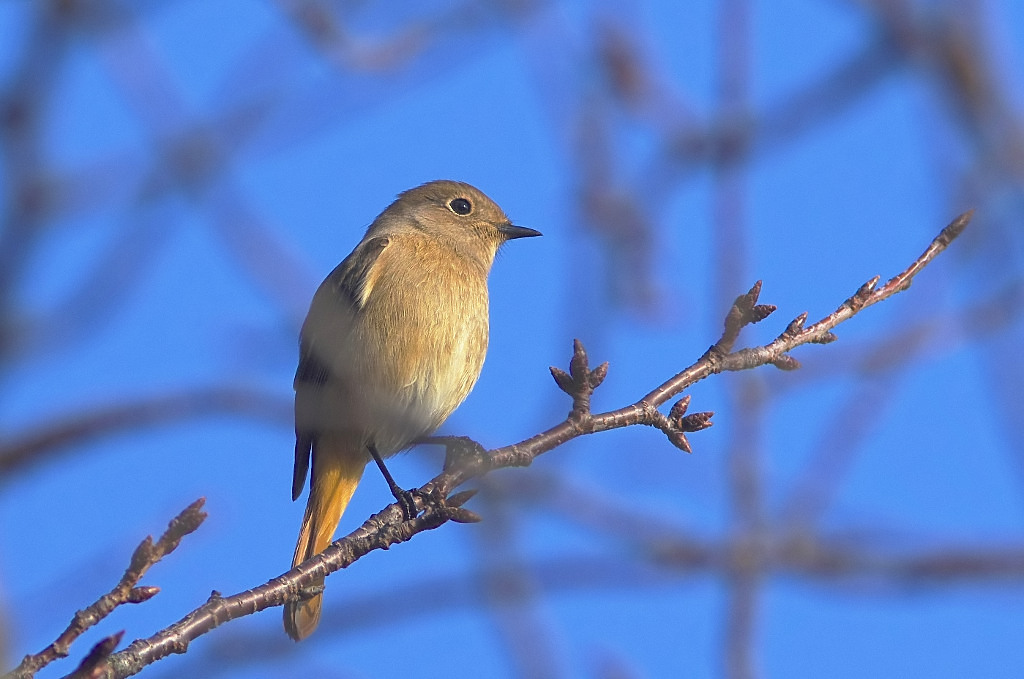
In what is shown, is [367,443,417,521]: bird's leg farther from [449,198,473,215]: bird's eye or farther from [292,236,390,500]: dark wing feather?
[449,198,473,215]: bird's eye

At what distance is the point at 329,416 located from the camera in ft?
18.3

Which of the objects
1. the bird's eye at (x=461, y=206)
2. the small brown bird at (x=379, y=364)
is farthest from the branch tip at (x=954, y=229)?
the bird's eye at (x=461, y=206)

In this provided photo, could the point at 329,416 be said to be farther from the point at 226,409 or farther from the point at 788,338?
the point at 788,338

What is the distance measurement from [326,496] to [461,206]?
2.27 m

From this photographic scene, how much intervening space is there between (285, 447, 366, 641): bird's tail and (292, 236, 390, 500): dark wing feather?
0.45 ft

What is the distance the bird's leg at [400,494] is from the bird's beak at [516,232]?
187cm

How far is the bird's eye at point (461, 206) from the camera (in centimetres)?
702

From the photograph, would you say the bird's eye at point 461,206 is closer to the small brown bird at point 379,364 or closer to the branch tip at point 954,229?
the small brown bird at point 379,364

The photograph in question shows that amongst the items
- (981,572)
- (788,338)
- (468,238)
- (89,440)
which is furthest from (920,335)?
(468,238)

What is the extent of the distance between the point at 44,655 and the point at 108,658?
0.16 meters

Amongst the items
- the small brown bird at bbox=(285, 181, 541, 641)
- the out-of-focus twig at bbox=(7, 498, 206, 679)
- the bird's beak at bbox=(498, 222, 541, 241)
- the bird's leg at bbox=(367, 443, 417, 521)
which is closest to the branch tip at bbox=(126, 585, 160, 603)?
the out-of-focus twig at bbox=(7, 498, 206, 679)

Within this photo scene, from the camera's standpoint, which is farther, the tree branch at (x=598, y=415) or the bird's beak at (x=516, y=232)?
the bird's beak at (x=516, y=232)

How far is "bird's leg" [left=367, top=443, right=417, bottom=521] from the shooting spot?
3871 mm

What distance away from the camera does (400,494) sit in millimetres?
4578
